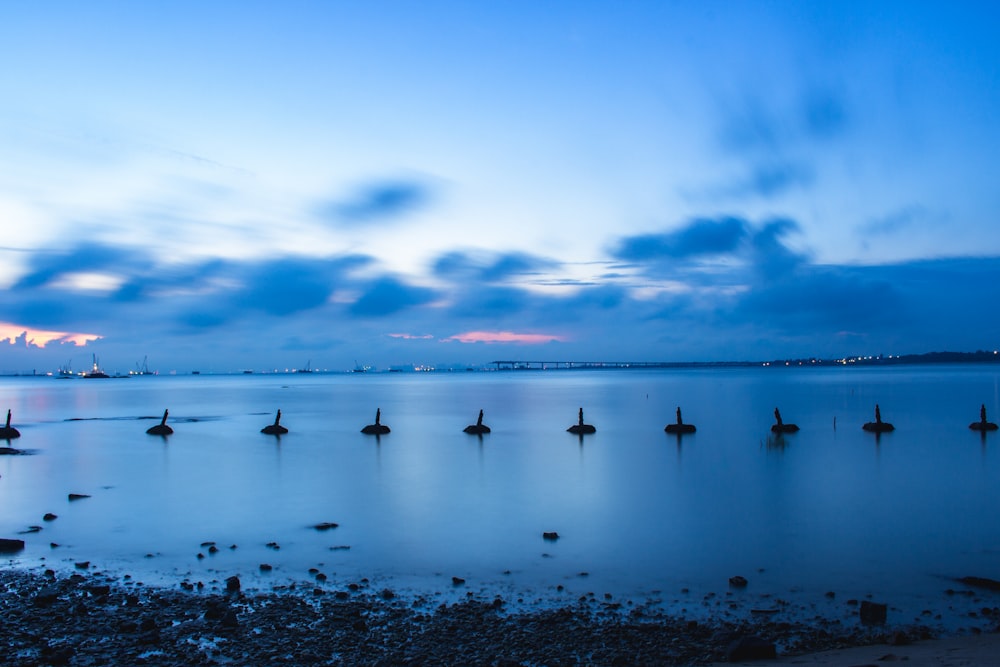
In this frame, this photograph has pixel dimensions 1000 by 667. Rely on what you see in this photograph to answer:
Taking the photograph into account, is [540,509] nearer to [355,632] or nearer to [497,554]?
[497,554]

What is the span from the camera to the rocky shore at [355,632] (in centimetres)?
992

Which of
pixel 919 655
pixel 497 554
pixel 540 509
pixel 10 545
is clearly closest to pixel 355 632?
pixel 497 554

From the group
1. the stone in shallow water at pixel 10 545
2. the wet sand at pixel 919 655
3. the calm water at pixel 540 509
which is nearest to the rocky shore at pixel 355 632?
the wet sand at pixel 919 655

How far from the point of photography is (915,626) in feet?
37.4

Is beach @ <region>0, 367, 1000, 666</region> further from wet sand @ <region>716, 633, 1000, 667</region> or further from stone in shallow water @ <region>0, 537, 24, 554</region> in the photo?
stone in shallow water @ <region>0, 537, 24, 554</region>

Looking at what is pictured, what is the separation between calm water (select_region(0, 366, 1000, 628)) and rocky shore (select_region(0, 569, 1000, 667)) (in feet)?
5.31

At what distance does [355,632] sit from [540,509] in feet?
43.2

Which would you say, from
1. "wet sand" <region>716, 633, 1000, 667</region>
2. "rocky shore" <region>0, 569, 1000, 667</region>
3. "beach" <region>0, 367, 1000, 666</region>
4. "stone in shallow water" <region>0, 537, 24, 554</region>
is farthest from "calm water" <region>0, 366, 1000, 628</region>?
"wet sand" <region>716, 633, 1000, 667</region>

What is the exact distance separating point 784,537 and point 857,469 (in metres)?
15.8

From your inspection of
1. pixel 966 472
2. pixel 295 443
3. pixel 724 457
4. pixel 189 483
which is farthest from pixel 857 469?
pixel 295 443

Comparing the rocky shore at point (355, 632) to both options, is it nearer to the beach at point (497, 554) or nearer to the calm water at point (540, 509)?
the beach at point (497, 554)

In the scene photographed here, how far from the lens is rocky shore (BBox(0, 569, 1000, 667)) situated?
32.6ft

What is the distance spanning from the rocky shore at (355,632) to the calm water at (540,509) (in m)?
1.62

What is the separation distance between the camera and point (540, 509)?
23562 mm
